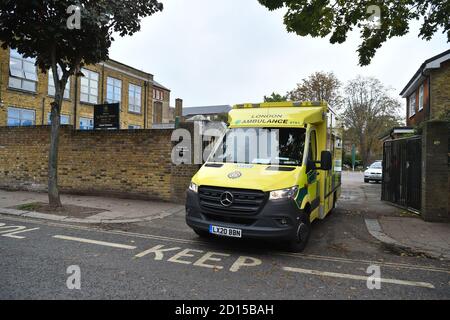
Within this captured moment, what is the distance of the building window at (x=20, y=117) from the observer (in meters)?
20.0

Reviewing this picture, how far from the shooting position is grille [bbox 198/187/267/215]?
16.3ft

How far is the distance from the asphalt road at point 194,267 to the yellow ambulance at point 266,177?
1.58 ft

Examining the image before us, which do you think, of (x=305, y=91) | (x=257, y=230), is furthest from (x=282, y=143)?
(x=305, y=91)

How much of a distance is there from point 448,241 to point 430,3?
18.4 ft

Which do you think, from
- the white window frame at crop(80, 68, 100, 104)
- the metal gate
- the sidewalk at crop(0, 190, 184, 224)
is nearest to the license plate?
the sidewalk at crop(0, 190, 184, 224)

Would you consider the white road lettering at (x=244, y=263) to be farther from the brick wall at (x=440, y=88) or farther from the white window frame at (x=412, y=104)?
the white window frame at (x=412, y=104)

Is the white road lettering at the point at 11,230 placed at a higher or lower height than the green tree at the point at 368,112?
lower

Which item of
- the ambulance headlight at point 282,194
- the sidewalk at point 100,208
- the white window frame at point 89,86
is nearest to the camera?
the ambulance headlight at point 282,194

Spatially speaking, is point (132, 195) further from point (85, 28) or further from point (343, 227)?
point (343, 227)

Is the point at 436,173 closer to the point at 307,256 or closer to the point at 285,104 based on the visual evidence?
the point at 285,104

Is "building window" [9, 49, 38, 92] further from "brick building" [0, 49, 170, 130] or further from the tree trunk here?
the tree trunk

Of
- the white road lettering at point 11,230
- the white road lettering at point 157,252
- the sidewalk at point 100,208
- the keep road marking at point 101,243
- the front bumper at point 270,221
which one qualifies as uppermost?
the front bumper at point 270,221

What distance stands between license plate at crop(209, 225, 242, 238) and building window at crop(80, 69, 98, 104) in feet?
77.6

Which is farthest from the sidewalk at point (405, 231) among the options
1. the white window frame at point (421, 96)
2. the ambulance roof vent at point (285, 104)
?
the white window frame at point (421, 96)
